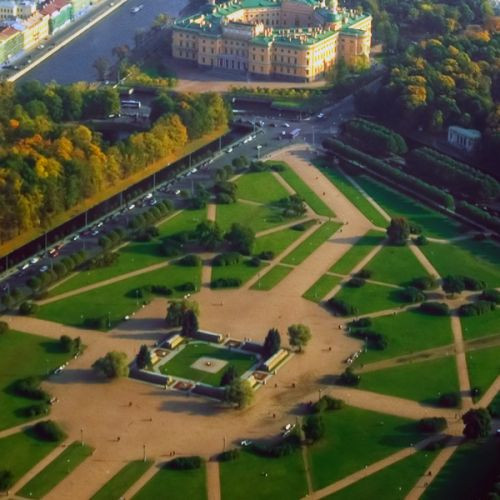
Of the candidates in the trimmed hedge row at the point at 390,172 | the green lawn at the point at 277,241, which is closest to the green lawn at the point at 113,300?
the green lawn at the point at 277,241

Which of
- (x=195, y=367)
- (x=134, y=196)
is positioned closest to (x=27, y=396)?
(x=195, y=367)

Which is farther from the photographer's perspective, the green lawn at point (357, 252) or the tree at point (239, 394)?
the green lawn at point (357, 252)

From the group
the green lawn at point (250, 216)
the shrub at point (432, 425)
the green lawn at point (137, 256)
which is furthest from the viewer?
the green lawn at point (250, 216)

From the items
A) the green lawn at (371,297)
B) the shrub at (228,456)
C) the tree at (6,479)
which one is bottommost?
the green lawn at (371,297)

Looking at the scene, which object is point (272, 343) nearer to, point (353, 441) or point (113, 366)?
point (113, 366)

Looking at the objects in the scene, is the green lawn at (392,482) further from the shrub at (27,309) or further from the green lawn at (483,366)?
the shrub at (27,309)

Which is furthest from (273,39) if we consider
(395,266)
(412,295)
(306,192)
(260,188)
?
(412,295)

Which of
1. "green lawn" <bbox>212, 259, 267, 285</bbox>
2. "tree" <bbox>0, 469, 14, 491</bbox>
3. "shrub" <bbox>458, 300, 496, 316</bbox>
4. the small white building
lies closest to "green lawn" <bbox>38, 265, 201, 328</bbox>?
"green lawn" <bbox>212, 259, 267, 285</bbox>

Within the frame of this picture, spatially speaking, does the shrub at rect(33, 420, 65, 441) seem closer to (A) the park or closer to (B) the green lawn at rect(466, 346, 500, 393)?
(A) the park

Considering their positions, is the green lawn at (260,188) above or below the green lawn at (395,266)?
below
